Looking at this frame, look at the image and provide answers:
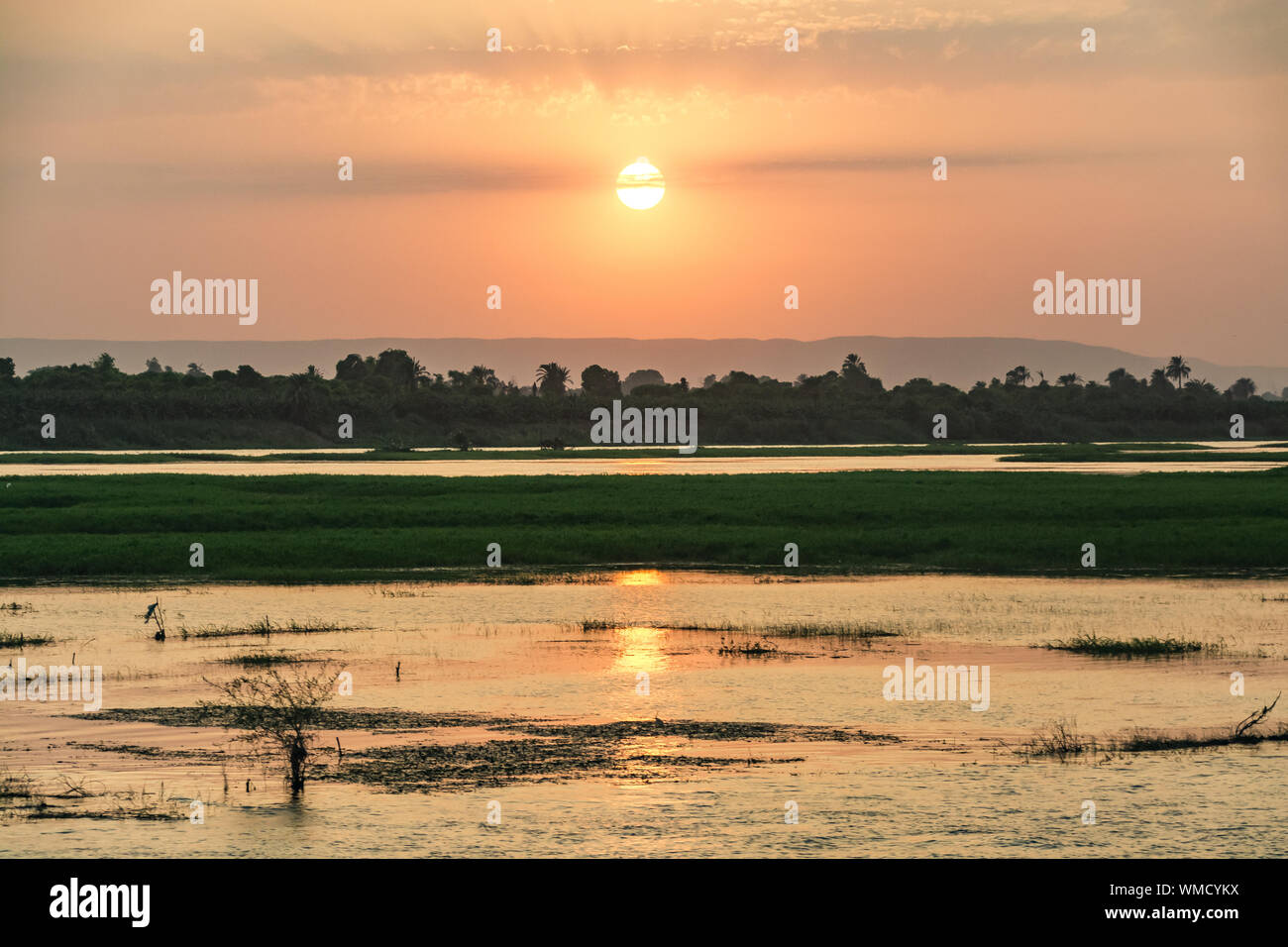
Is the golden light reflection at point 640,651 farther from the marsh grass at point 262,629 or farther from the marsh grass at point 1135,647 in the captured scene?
the marsh grass at point 1135,647

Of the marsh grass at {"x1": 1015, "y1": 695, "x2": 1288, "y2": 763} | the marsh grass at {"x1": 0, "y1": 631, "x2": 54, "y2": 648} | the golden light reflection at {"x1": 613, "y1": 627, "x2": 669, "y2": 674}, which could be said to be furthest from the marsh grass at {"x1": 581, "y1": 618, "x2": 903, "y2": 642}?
the marsh grass at {"x1": 0, "y1": 631, "x2": 54, "y2": 648}

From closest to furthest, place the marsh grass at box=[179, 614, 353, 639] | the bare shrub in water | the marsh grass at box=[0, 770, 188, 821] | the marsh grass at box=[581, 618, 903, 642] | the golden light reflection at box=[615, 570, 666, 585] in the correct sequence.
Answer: the marsh grass at box=[0, 770, 188, 821] < the bare shrub in water < the marsh grass at box=[581, 618, 903, 642] < the marsh grass at box=[179, 614, 353, 639] < the golden light reflection at box=[615, 570, 666, 585]

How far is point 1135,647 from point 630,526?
30677mm

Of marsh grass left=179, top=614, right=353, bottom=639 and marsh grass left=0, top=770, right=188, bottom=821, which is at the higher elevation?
marsh grass left=179, top=614, right=353, bottom=639

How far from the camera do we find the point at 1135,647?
29438 millimetres

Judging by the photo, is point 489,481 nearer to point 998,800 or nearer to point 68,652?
point 68,652

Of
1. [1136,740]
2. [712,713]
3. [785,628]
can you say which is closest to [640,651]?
[785,628]

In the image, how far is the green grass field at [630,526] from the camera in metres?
48.5

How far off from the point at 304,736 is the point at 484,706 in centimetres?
339

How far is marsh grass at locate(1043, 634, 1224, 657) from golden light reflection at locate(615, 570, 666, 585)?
623 inches

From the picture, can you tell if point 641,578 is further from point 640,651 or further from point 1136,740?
point 1136,740

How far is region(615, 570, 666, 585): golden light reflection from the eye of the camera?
1716 inches

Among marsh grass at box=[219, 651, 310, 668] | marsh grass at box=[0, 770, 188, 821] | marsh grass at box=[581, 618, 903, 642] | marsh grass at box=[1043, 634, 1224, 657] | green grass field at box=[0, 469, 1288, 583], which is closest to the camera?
marsh grass at box=[0, 770, 188, 821]

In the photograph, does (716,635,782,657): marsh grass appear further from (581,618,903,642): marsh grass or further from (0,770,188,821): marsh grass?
(0,770,188,821): marsh grass
